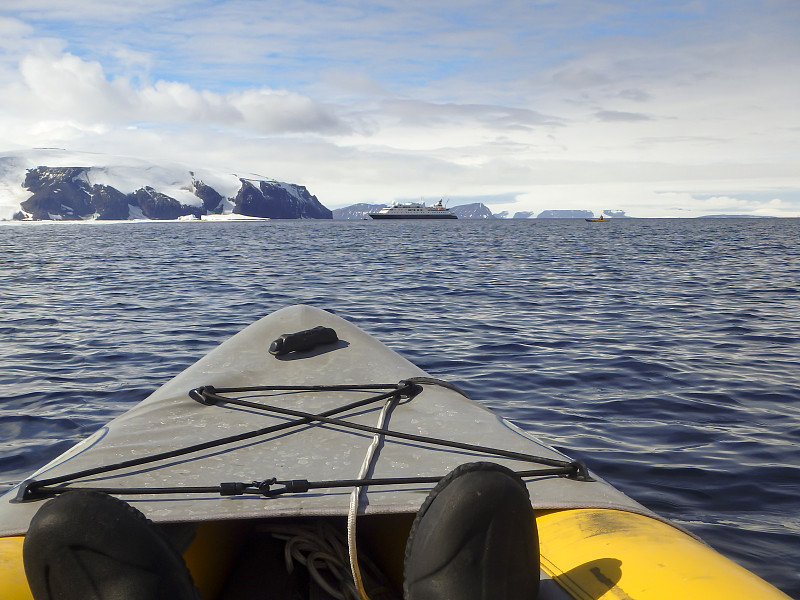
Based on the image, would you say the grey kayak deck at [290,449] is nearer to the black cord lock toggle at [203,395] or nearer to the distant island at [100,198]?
the black cord lock toggle at [203,395]

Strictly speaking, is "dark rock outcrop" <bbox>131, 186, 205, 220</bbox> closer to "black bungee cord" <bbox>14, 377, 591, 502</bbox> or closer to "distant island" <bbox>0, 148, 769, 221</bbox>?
"distant island" <bbox>0, 148, 769, 221</bbox>

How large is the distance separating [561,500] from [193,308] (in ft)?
36.4

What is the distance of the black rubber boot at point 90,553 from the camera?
1.74 metres

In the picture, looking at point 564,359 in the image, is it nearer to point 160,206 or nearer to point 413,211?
point 413,211

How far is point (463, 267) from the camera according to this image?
71.1ft

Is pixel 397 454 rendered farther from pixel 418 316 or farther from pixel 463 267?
pixel 463 267

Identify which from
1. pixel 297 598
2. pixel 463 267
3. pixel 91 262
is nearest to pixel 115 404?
pixel 297 598

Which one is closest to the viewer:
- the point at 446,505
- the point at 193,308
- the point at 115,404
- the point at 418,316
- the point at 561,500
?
the point at 446,505

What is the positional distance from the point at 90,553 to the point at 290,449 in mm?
1247

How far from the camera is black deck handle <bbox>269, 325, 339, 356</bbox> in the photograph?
4.62 m

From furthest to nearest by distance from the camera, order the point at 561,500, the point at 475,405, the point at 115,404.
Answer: the point at 115,404, the point at 475,405, the point at 561,500

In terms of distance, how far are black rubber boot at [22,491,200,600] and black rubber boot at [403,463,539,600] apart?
761 mm

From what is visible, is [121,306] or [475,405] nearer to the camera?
[475,405]

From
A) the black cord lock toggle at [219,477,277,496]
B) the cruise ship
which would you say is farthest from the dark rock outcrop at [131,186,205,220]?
the black cord lock toggle at [219,477,277,496]
